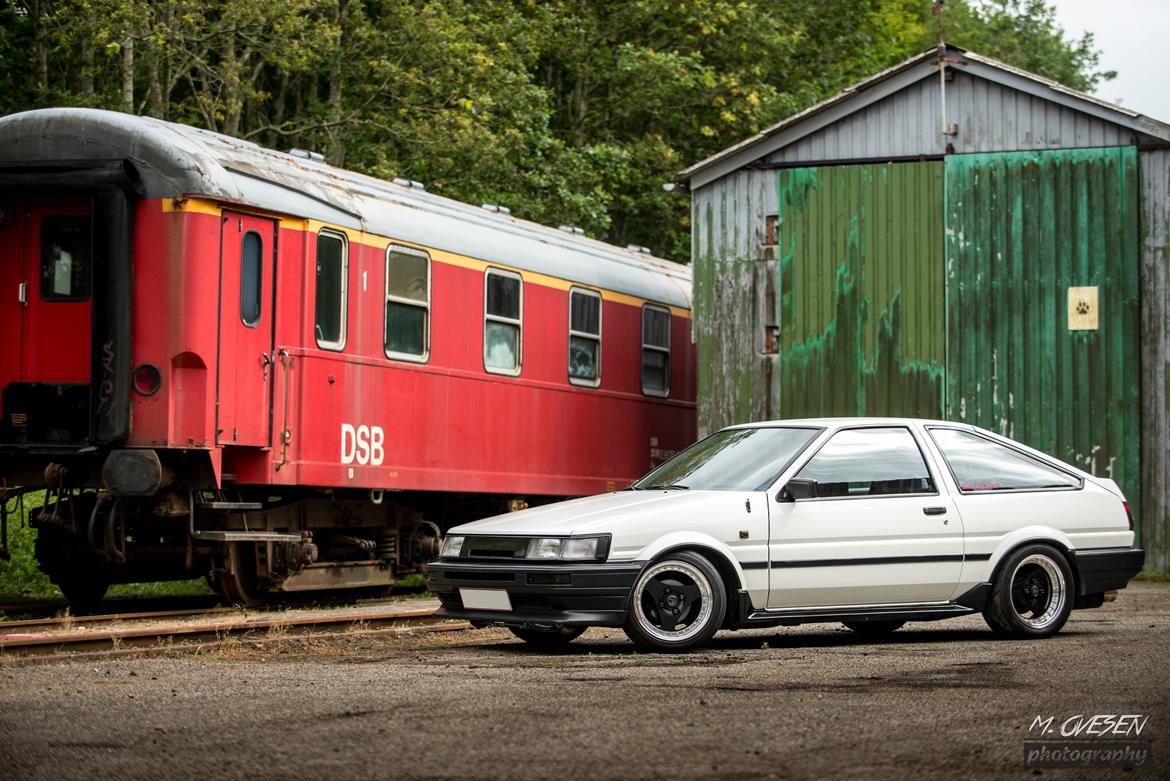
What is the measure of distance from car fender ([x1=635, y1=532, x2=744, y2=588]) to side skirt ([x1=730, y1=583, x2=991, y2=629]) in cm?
19

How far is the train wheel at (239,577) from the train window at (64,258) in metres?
2.43

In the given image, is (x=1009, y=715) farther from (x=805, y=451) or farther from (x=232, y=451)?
(x=232, y=451)

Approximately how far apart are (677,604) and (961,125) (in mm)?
11038

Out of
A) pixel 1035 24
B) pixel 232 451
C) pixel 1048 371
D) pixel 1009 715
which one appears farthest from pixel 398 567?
pixel 1035 24

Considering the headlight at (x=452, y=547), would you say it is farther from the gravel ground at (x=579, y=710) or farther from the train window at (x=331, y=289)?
the train window at (x=331, y=289)

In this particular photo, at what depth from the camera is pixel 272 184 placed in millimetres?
13945

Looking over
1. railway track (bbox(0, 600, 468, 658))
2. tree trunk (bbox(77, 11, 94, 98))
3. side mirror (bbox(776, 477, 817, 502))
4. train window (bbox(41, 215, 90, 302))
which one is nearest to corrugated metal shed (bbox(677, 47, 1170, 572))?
railway track (bbox(0, 600, 468, 658))

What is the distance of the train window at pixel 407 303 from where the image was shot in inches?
609

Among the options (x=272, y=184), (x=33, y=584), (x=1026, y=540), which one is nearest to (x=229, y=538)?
(x=272, y=184)

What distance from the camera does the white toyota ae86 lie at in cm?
968

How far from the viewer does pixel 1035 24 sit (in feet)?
226

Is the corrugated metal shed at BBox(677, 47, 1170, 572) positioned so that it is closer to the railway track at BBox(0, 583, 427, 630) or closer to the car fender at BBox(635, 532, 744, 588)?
the railway track at BBox(0, 583, 427, 630)

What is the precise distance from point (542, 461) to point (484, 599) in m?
8.17

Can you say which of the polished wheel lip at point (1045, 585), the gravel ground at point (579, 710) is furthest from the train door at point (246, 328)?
the polished wheel lip at point (1045, 585)
